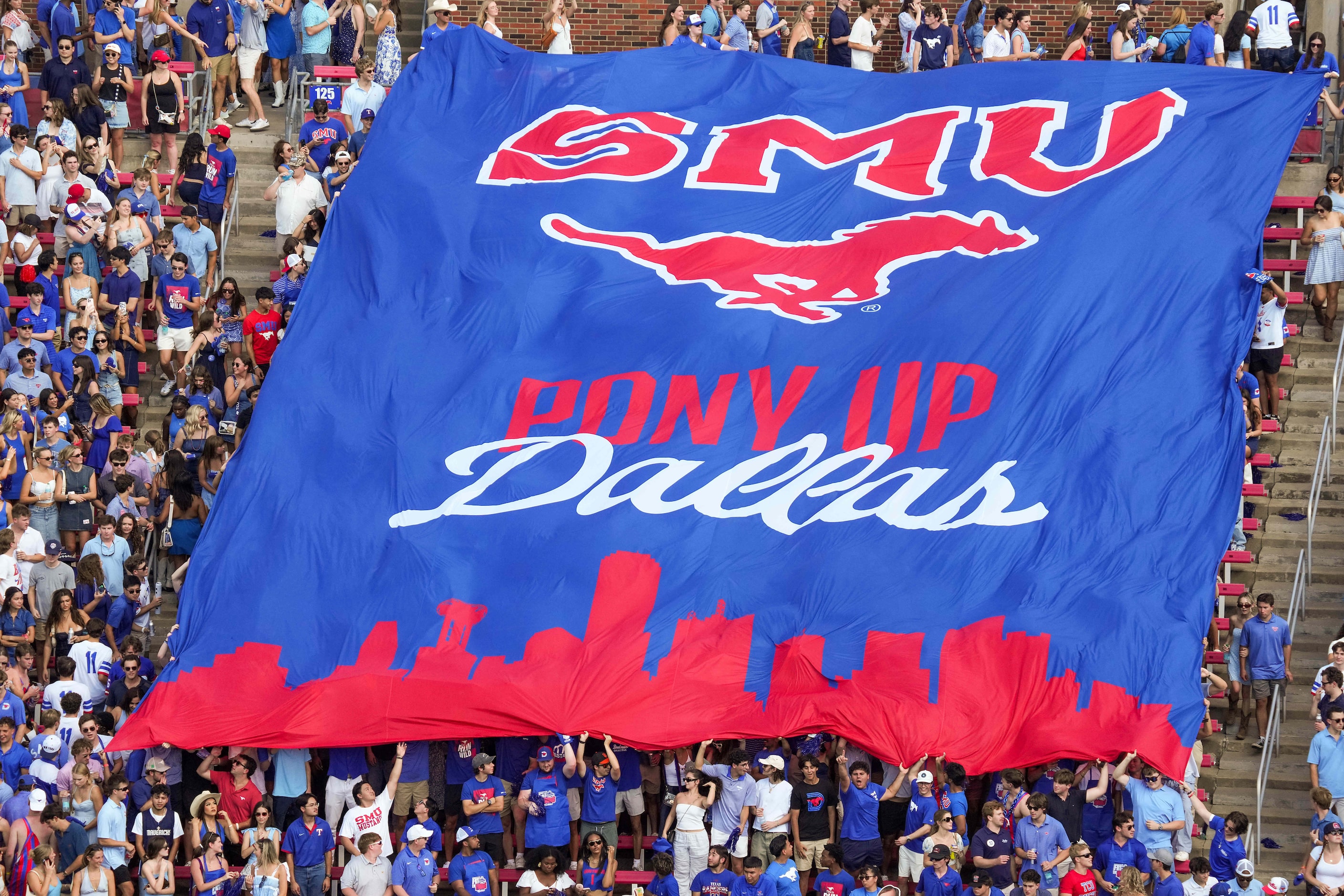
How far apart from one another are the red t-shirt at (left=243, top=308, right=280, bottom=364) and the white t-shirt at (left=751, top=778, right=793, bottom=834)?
705 centimetres

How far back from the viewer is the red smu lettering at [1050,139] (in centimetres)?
2216

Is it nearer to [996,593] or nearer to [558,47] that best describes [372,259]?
[558,47]

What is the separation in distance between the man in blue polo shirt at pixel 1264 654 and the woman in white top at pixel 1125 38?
8.64 meters

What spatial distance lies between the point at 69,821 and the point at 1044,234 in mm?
10137

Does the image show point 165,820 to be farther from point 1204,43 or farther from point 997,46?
point 1204,43

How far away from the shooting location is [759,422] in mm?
20859

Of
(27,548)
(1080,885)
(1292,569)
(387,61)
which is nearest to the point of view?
(1080,885)

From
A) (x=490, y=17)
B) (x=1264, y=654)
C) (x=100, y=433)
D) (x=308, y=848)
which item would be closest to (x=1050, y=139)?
(x=1264, y=654)

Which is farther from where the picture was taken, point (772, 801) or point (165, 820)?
point (772, 801)

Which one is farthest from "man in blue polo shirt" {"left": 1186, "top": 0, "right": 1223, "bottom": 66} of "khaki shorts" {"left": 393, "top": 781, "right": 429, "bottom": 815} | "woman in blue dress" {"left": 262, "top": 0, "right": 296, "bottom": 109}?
"khaki shorts" {"left": 393, "top": 781, "right": 429, "bottom": 815}

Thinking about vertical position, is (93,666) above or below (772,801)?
above

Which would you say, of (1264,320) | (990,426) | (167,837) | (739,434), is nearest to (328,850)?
(167,837)

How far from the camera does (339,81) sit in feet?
87.7

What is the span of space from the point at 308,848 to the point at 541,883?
1.98 metres
